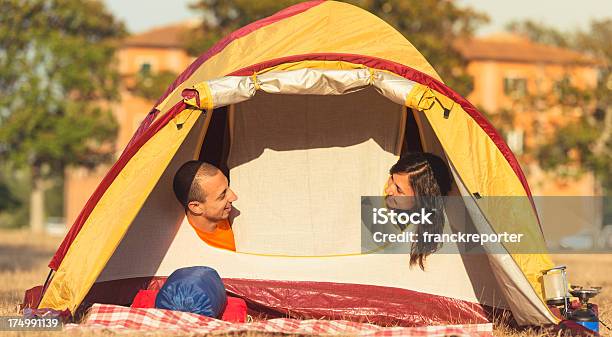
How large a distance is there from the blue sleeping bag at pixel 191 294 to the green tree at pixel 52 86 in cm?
2159

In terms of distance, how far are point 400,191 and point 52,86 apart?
22424 mm

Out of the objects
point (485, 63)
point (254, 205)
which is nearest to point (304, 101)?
point (254, 205)

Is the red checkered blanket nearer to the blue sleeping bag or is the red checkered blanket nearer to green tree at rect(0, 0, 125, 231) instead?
the blue sleeping bag

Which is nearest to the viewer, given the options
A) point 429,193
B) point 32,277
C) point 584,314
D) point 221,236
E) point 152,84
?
point 584,314

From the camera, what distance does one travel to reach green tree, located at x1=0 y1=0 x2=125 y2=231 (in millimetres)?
26344

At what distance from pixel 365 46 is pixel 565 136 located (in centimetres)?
1901

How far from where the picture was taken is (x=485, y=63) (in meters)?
42.3

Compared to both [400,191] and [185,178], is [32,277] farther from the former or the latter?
[400,191]

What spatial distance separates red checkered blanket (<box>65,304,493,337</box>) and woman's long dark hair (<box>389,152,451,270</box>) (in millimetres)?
871

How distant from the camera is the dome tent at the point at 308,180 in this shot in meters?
5.22

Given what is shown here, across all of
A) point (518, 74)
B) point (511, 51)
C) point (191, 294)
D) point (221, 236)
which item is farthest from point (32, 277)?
point (511, 51)

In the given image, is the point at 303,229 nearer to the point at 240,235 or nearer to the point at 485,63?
the point at 240,235

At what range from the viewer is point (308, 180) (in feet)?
21.4

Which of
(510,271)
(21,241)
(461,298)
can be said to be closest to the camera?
(510,271)
